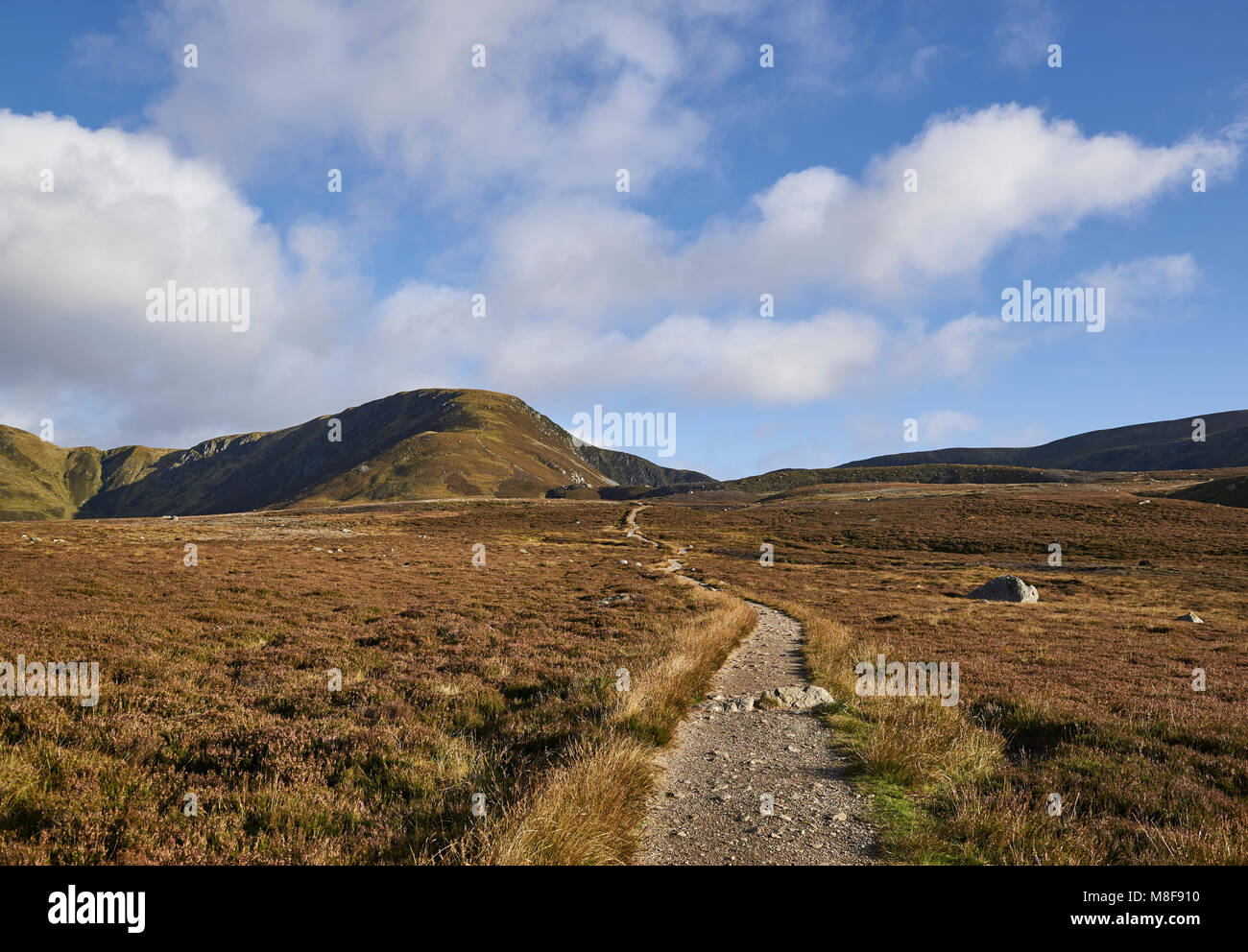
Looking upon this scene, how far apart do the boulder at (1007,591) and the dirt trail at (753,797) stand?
3161 centimetres

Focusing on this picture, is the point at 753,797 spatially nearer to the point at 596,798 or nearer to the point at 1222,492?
the point at 596,798

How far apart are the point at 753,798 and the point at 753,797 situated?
4 centimetres

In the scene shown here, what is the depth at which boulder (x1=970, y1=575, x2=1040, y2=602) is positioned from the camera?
35.1 meters

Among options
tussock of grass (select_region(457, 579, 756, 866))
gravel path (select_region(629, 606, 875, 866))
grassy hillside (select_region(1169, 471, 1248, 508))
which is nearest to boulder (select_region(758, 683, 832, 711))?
gravel path (select_region(629, 606, 875, 866))

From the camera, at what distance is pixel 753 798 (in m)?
6.92

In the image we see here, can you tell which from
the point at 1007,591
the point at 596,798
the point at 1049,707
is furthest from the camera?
the point at 1007,591

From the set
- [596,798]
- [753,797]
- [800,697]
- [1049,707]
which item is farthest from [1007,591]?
[596,798]

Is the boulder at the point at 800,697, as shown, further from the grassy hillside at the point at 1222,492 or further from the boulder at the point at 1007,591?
the grassy hillside at the point at 1222,492

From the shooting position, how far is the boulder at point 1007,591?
3509 cm

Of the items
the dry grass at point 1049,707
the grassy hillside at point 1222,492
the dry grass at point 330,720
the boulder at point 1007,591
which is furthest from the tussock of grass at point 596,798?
the grassy hillside at point 1222,492
